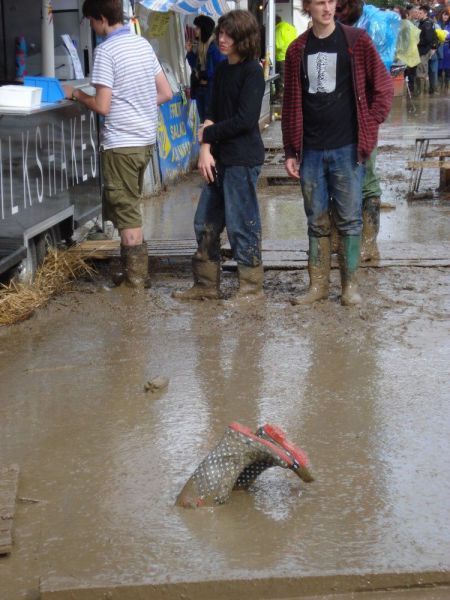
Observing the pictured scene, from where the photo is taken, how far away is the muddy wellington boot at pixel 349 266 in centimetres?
648

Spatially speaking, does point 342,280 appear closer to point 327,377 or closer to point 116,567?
point 327,377

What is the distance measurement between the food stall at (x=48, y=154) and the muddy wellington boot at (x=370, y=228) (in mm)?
2274

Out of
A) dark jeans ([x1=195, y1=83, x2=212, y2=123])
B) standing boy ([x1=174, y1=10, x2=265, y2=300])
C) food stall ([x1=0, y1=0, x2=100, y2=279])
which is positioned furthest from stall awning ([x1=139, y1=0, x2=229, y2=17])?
standing boy ([x1=174, y1=10, x2=265, y2=300])

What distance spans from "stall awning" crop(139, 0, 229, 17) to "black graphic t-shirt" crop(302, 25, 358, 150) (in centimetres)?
428

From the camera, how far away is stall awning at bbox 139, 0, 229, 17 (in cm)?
1024

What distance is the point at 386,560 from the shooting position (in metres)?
3.34

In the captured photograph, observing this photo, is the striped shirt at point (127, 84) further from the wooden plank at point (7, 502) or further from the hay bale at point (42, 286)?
the wooden plank at point (7, 502)

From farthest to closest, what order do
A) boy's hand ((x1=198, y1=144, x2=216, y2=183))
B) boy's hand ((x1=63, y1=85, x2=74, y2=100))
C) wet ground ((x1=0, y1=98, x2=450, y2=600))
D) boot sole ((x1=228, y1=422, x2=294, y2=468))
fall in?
boy's hand ((x1=63, y1=85, x2=74, y2=100)), boy's hand ((x1=198, y1=144, x2=216, y2=183)), boot sole ((x1=228, y1=422, x2=294, y2=468)), wet ground ((x1=0, y1=98, x2=450, y2=600))

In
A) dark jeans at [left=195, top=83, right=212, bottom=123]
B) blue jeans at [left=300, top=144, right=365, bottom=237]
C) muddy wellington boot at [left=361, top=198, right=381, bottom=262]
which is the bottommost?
muddy wellington boot at [left=361, top=198, right=381, bottom=262]

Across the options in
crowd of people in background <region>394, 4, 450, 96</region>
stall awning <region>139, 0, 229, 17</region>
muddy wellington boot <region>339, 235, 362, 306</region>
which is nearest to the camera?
muddy wellington boot <region>339, 235, 362, 306</region>

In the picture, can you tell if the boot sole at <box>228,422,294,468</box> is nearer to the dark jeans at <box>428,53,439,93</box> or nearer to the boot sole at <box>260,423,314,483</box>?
the boot sole at <box>260,423,314,483</box>

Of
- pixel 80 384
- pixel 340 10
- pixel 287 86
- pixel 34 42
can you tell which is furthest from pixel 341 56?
pixel 34 42

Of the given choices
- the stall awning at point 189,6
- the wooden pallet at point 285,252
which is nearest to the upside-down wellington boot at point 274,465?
the wooden pallet at point 285,252

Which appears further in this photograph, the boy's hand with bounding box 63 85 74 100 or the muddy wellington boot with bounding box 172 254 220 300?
the boy's hand with bounding box 63 85 74 100
